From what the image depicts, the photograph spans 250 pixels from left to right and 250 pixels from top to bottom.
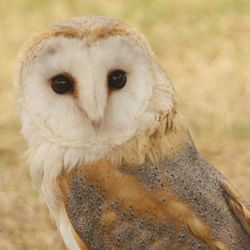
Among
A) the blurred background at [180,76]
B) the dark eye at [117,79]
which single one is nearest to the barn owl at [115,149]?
the dark eye at [117,79]

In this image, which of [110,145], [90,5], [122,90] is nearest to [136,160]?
[110,145]

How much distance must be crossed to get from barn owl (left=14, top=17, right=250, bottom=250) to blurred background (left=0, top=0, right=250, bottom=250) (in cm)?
101

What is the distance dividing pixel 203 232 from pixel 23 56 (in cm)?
77

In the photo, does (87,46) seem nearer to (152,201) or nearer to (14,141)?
(152,201)

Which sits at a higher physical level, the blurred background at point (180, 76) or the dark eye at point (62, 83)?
the dark eye at point (62, 83)

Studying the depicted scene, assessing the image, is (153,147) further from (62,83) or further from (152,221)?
(62,83)

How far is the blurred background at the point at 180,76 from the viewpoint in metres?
2.83

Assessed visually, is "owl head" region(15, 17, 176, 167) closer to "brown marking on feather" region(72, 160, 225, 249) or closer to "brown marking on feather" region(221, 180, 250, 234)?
"brown marking on feather" region(72, 160, 225, 249)

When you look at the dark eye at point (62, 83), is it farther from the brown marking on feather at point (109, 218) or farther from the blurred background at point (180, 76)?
the blurred background at point (180, 76)

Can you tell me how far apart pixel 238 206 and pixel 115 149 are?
46cm

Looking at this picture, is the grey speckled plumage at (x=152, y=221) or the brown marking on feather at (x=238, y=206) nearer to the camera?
the grey speckled plumage at (x=152, y=221)

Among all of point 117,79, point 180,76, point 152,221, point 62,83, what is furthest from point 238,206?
point 180,76

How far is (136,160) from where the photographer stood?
1.71m

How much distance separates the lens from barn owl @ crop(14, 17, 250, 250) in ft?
5.04
